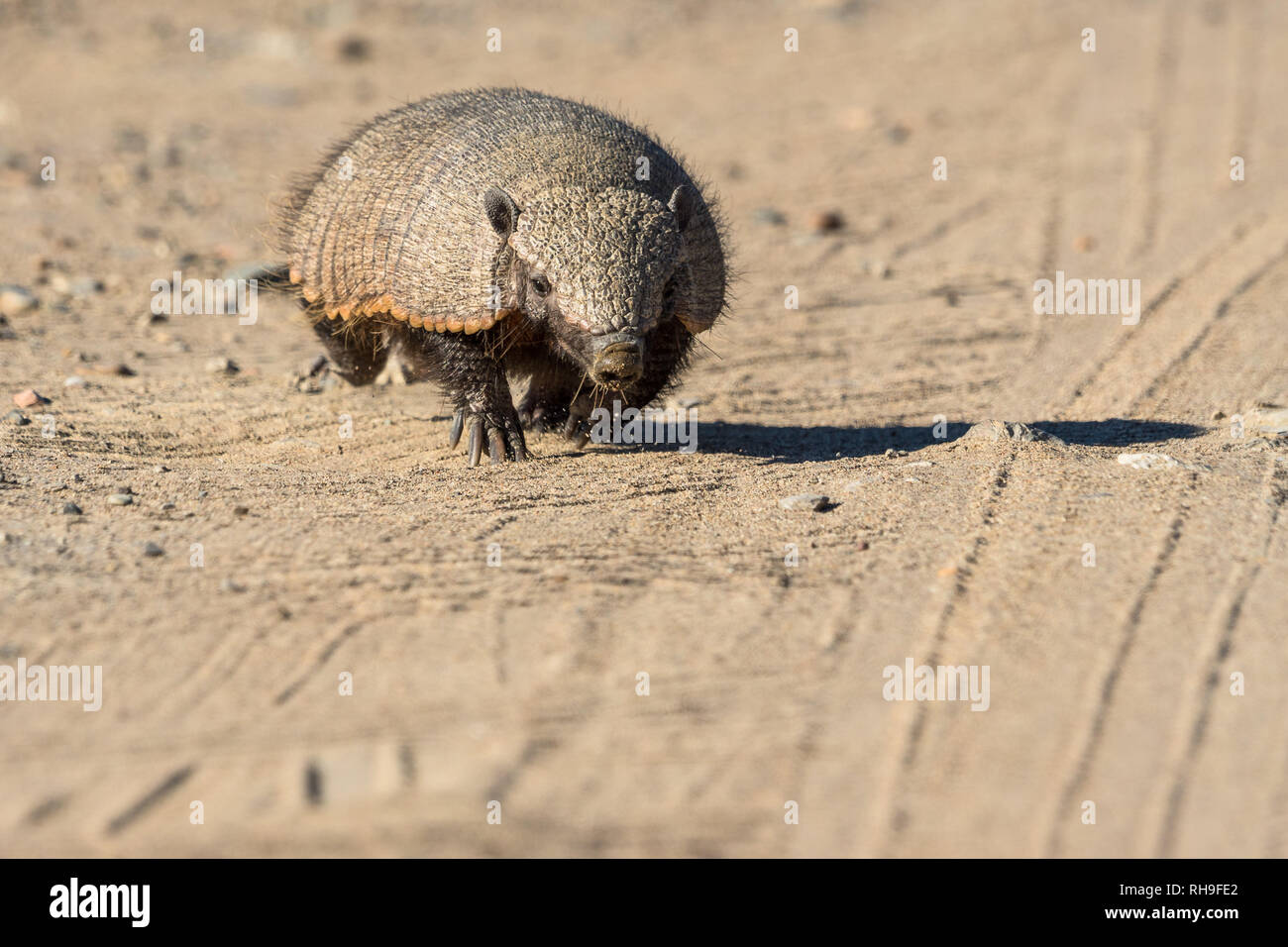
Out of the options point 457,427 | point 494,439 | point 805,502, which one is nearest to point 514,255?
point 494,439

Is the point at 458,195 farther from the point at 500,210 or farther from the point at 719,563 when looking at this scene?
the point at 719,563

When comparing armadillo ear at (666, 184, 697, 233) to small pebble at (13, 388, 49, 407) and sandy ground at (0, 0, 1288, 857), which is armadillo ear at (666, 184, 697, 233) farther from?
small pebble at (13, 388, 49, 407)

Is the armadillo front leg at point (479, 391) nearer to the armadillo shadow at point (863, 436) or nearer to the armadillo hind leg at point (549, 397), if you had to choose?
the armadillo hind leg at point (549, 397)

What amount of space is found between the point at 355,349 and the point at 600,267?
2940 mm

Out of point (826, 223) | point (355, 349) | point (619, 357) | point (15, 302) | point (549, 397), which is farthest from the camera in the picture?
point (826, 223)

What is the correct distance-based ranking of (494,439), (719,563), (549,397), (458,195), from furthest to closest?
(549,397)
(494,439)
(458,195)
(719,563)

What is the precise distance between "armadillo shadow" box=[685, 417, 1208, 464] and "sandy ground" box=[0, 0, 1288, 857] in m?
0.05

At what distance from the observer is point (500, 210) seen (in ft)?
23.6

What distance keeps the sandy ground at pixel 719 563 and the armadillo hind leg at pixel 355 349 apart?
0.78ft

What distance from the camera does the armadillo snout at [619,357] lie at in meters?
6.89

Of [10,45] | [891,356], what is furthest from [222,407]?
[10,45]

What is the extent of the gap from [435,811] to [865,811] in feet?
4.72

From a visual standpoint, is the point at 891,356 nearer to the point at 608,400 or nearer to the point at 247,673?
the point at 608,400

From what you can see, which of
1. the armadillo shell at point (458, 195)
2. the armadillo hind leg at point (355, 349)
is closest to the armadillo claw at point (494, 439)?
the armadillo shell at point (458, 195)
